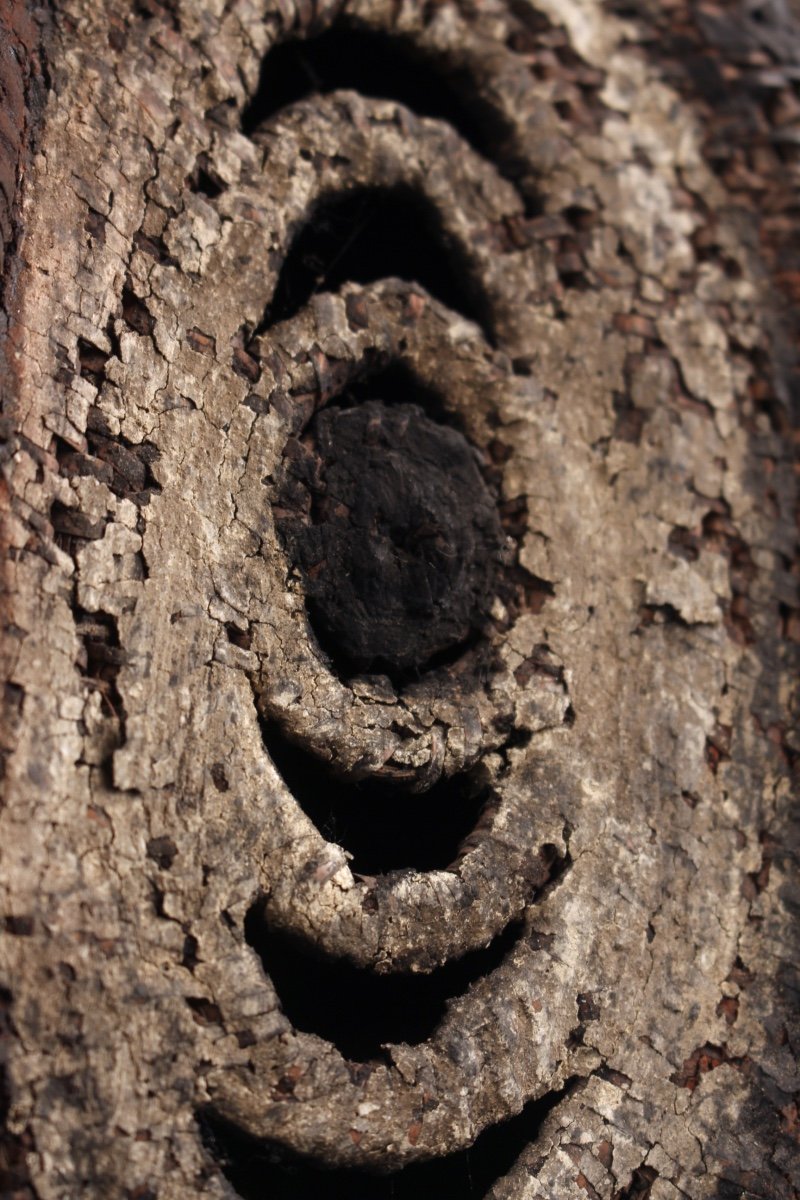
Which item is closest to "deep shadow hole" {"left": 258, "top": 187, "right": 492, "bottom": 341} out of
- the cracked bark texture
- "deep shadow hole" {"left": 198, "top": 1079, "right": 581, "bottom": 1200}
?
the cracked bark texture

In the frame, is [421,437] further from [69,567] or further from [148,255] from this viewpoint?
[69,567]

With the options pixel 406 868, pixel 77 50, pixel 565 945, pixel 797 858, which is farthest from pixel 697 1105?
pixel 77 50

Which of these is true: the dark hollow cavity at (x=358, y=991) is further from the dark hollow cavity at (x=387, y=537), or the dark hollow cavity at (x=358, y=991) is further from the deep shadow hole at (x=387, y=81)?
the deep shadow hole at (x=387, y=81)

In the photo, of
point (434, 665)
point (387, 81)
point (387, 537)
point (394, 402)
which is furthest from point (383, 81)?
point (434, 665)

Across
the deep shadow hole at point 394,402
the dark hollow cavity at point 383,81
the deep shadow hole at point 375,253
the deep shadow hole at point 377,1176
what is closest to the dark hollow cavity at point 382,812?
the deep shadow hole at point 394,402

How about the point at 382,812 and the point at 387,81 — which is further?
the point at 387,81

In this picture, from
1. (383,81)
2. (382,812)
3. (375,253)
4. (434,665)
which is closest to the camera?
(382,812)

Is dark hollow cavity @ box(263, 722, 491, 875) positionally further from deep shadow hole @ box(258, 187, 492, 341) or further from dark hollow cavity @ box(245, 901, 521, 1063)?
deep shadow hole @ box(258, 187, 492, 341)

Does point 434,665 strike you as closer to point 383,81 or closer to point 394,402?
point 394,402
